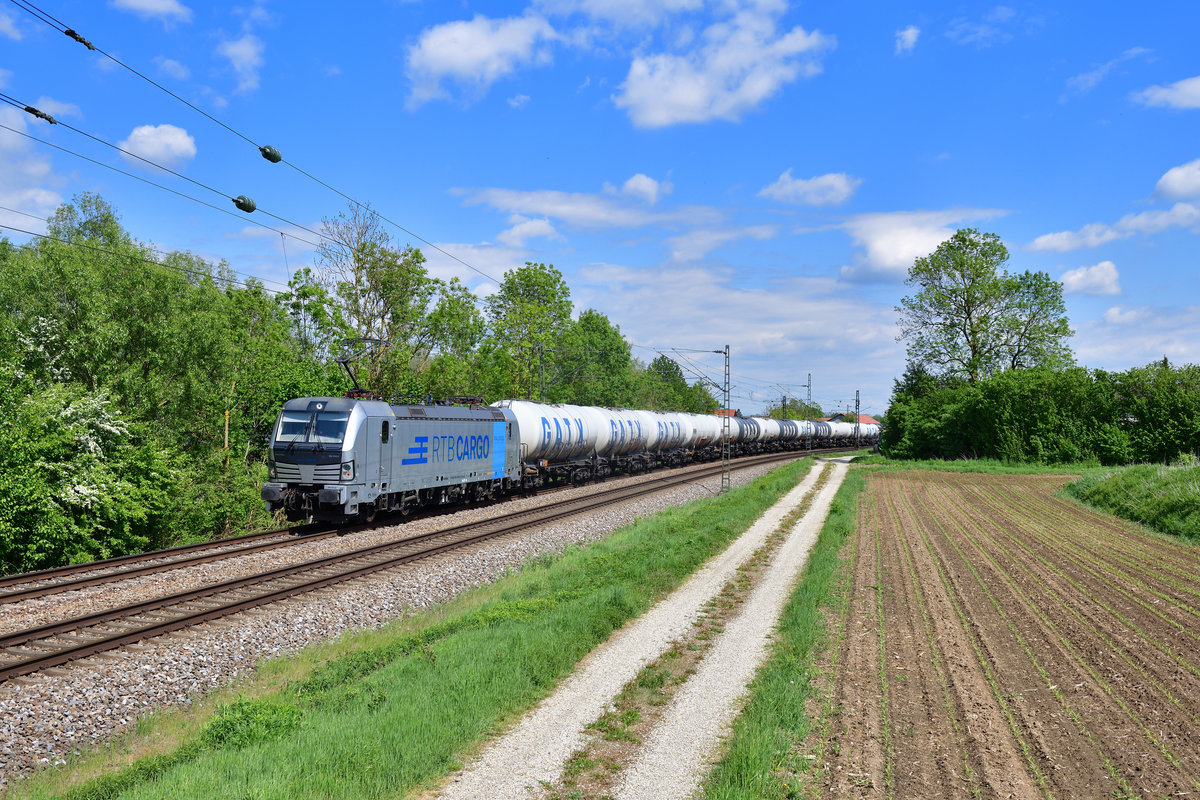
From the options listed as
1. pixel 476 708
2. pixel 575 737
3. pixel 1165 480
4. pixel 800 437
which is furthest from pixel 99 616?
pixel 800 437

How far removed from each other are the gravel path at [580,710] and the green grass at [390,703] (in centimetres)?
25

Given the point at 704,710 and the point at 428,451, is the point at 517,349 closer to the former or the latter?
the point at 428,451

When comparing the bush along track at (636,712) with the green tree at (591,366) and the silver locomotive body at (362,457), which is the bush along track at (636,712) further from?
the green tree at (591,366)

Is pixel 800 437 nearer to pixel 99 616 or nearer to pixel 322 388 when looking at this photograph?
pixel 322 388

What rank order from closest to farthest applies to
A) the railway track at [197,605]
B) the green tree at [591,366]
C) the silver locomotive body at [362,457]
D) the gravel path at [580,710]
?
1. the gravel path at [580,710]
2. the railway track at [197,605]
3. the silver locomotive body at [362,457]
4. the green tree at [591,366]

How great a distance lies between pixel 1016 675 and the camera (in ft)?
33.6

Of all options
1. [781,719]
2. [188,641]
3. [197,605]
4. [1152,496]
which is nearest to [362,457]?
[197,605]

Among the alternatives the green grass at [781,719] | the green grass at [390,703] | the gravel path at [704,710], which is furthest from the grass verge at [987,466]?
the green grass at [390,703]

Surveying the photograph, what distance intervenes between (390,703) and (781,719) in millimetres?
4423

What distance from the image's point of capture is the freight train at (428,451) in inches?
797

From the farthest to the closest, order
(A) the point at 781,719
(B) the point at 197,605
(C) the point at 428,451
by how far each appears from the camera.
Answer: (C) the point at 428,451 → (B) the point at 197,605 → (A) the point at 781,719

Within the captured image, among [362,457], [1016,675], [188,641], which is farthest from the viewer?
[362,457]

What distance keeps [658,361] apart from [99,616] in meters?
A: 136

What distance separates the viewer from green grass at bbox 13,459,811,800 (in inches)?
266
